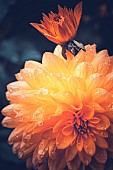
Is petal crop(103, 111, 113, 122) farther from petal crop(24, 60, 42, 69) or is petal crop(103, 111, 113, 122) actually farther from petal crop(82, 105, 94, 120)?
petal crop(24, 60, 42, 69)

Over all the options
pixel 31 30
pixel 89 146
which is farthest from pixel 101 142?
pixel 31 30

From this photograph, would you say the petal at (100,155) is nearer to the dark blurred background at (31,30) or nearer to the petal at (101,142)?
the petal at (101,142)

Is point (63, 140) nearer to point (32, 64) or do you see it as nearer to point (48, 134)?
point (48, 134)

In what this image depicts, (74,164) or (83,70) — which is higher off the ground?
(83,70)

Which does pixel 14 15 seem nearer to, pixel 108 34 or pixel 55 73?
pixel 108 34

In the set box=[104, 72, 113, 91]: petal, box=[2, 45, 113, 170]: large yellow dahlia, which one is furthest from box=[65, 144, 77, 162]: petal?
box=[104, 72, 113, 91]: petal

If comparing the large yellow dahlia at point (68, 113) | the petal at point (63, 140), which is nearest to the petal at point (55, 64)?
the large yellow dahlia at point (68, 113)

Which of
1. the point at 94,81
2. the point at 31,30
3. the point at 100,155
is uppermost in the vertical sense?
the point at 31,30
